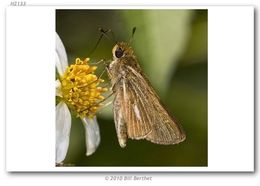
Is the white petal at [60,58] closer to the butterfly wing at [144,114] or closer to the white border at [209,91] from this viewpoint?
the white border at [209,91]

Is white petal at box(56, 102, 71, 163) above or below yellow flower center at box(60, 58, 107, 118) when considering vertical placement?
below

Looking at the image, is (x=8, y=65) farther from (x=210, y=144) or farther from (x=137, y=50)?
(x=210, y=144)

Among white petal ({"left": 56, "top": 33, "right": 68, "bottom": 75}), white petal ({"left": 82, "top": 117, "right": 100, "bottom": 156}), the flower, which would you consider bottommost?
white petal ({"left": 82, "top": 117, "right": 100, "bottom": 156})

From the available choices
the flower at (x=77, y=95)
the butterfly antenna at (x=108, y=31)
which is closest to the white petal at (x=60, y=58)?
the flower at (x=77, y=95)

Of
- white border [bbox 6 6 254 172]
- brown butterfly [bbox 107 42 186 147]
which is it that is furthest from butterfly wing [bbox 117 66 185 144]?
white border [bbox 6 6 254 172]

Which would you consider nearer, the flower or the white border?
the flower

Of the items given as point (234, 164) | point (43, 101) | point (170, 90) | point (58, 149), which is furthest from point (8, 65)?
point (234, 164)

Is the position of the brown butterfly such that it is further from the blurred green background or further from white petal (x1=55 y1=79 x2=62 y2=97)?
white petal (x1=55 y1=79 x2=62 y2=97)
